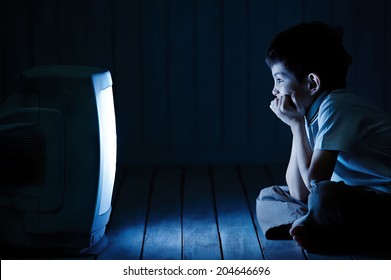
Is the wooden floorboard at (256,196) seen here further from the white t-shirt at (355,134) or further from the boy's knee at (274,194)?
the white t-shirt at (355,134)

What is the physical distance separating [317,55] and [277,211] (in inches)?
20.4

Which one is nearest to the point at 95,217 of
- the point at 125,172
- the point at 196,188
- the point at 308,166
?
the point at 308,166

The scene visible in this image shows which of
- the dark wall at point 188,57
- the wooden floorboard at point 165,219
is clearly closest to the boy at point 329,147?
the wooden floorboard at point 165,219

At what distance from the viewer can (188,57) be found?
11.4ft

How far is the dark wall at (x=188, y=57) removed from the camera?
3.41 meters

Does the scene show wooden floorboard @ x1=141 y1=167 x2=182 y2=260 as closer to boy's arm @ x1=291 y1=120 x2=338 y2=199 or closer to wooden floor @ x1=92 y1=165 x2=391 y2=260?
wooden floor @ x1=92 y1=165 x2=391 y2=260

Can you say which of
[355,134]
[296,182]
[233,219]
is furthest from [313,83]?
[233,219]

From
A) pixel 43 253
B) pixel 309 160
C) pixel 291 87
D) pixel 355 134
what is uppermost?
pixel 291 87

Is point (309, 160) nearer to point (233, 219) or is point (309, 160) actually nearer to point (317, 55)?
point (317, 55)

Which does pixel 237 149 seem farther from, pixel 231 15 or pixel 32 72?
pixel 32 72

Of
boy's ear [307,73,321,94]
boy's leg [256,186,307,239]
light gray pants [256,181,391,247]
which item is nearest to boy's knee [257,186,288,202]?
boy's leg [256,186,307,239]

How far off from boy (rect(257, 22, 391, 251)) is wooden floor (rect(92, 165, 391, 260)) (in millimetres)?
85

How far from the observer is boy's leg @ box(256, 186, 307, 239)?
2.38 m

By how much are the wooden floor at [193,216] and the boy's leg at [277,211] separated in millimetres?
34
